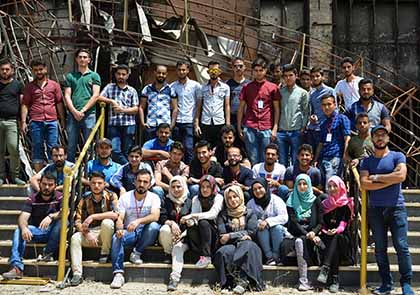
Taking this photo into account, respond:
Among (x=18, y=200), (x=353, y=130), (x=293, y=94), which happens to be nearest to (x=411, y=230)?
(x=353, y=130)

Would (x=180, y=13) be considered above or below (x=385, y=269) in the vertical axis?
above

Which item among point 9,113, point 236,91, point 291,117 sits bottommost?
point 291,117

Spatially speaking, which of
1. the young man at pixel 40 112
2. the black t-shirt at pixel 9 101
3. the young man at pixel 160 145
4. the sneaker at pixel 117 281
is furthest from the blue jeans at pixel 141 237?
the black t-shirt at pixel 9 101

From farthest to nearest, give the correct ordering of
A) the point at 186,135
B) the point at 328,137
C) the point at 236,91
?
the point at 236,91 → the point at 186,135 → the point at 328,137

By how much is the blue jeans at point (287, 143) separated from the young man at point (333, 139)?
0.59 m

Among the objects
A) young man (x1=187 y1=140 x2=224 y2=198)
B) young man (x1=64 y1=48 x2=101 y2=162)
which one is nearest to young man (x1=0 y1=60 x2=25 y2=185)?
young man (x1=64 y1=48 x2=101 y2=162)

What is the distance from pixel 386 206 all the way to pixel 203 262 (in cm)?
240

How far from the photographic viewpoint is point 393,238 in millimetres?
7023

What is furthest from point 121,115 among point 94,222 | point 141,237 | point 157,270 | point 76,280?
point 76,280

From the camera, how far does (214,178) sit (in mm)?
8055

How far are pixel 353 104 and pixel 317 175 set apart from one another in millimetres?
1621

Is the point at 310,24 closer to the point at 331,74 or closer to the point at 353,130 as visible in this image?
the point at 331,74

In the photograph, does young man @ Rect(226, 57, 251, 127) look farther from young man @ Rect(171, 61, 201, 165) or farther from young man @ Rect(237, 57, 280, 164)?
young man @ Rect(171, 61, 201, 165)

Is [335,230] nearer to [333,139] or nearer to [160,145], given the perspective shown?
[333,139]
